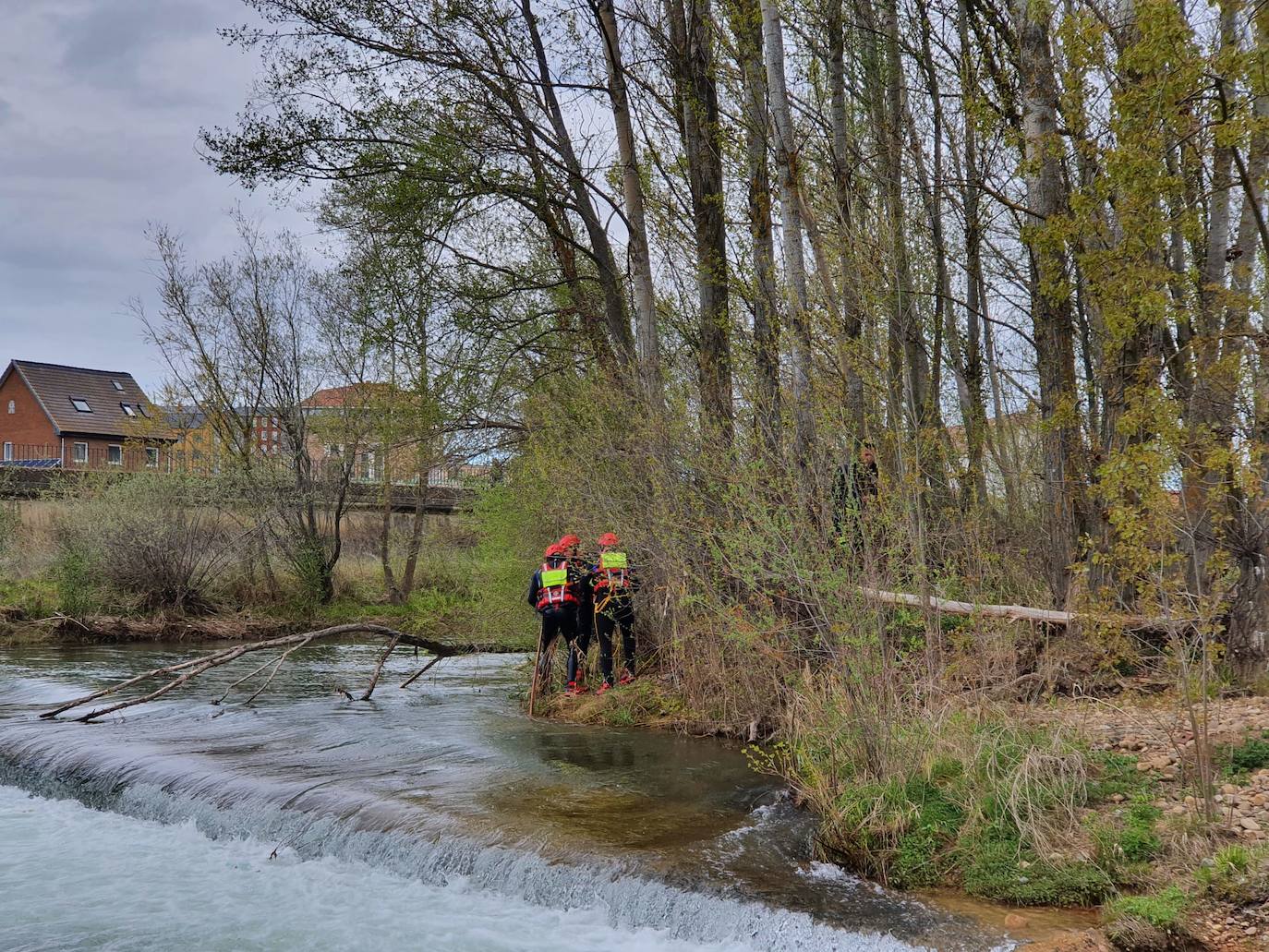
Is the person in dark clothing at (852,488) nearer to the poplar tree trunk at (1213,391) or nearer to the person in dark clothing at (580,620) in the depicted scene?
the poplar tree trunk at (1213,391)

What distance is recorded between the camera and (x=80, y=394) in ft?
188

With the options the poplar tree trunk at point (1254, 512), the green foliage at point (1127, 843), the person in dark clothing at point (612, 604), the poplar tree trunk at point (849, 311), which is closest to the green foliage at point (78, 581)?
the person in dark clothing at point (612, 604)

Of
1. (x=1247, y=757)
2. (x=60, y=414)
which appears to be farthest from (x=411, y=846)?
(x=60, y=414)

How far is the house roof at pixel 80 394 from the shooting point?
2148 inches

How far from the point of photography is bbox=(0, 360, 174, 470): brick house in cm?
5394

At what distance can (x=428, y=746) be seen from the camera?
10.8m

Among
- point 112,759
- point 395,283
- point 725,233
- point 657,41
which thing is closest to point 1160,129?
point 725,233

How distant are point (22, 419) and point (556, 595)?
178 feet

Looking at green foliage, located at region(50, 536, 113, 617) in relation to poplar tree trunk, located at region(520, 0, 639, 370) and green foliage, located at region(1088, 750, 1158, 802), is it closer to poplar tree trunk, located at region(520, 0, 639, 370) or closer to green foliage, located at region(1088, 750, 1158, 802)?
poplar tree trunk, located at region(520, 0, 639, 370)

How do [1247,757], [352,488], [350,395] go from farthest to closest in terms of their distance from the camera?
1. [352,488]
2. [350,395]
3. [1247,757]

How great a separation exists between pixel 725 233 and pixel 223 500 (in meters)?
15.5

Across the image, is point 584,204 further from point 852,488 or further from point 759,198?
point 852,488

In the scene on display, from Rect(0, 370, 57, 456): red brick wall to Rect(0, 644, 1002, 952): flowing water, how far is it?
161 feet

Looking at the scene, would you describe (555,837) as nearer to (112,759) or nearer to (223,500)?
(112,759)
